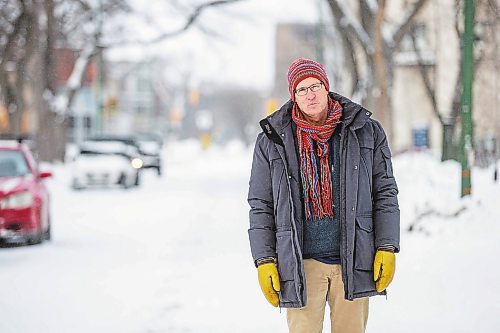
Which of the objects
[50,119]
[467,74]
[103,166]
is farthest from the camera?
[50,119]

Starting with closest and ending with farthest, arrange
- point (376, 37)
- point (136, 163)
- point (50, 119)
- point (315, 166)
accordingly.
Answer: point (315, 166) → point (376, 37) → point (136, 163) → point (50, 119)

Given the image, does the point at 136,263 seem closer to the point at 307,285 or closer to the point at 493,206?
the point at 493,206

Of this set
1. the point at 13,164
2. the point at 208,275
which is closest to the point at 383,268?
the point at 208,275

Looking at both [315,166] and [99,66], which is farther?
[99,66]

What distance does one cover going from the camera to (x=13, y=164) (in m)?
12.2

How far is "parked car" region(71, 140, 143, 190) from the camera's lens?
25.0m

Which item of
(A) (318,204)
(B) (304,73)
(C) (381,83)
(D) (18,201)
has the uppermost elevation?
(C) (381,83)

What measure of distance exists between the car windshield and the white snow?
3.38 feet

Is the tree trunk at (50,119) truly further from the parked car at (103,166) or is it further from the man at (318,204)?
the man at (318,204)

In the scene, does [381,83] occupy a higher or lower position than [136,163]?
higher

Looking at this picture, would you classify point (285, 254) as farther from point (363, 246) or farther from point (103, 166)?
point (103, 166)

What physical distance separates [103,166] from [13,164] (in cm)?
1306

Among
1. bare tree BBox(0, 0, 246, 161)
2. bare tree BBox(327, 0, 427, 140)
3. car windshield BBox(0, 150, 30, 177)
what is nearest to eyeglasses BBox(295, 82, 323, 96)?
car windshield BBox(0, 150, 30, 177)

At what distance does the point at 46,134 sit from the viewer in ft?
115
